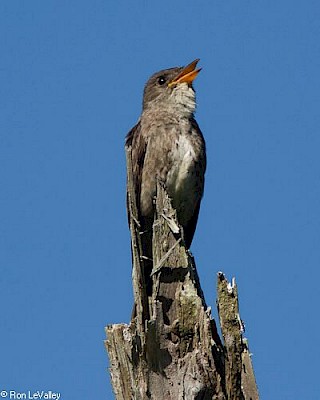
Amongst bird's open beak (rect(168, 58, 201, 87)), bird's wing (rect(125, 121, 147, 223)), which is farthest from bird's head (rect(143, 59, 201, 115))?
bird's wing (rect(125, 121, 147, 223))

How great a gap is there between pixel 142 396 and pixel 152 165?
2996mm

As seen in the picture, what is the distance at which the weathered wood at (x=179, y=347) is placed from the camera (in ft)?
17.8

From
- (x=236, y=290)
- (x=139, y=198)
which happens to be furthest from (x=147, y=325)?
(x=139, y=198)

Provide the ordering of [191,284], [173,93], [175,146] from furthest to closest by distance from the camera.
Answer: [173,93] → [175,146] → [191,284]

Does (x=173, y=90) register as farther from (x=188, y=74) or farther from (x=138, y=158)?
(x=138, y=158)

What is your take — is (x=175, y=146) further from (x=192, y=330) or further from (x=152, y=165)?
(x=192, y=330)

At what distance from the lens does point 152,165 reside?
798cm

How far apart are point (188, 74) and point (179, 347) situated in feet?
12.7

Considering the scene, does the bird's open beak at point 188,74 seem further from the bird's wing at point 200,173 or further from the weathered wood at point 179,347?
the weathered wood at point 179,347

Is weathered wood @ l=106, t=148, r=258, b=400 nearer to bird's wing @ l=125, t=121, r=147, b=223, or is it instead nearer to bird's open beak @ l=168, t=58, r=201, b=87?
bird's wing @ l=125, t=121, r=147, b=223

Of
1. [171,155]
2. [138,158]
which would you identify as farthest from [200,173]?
[138,158]

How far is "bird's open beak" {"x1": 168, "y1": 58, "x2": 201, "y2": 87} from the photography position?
861 centimetres

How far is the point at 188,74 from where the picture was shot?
28.4ft

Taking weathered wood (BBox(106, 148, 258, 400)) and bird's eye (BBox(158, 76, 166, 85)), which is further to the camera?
bird's eye (BBox(158, 76, 166, 85))
